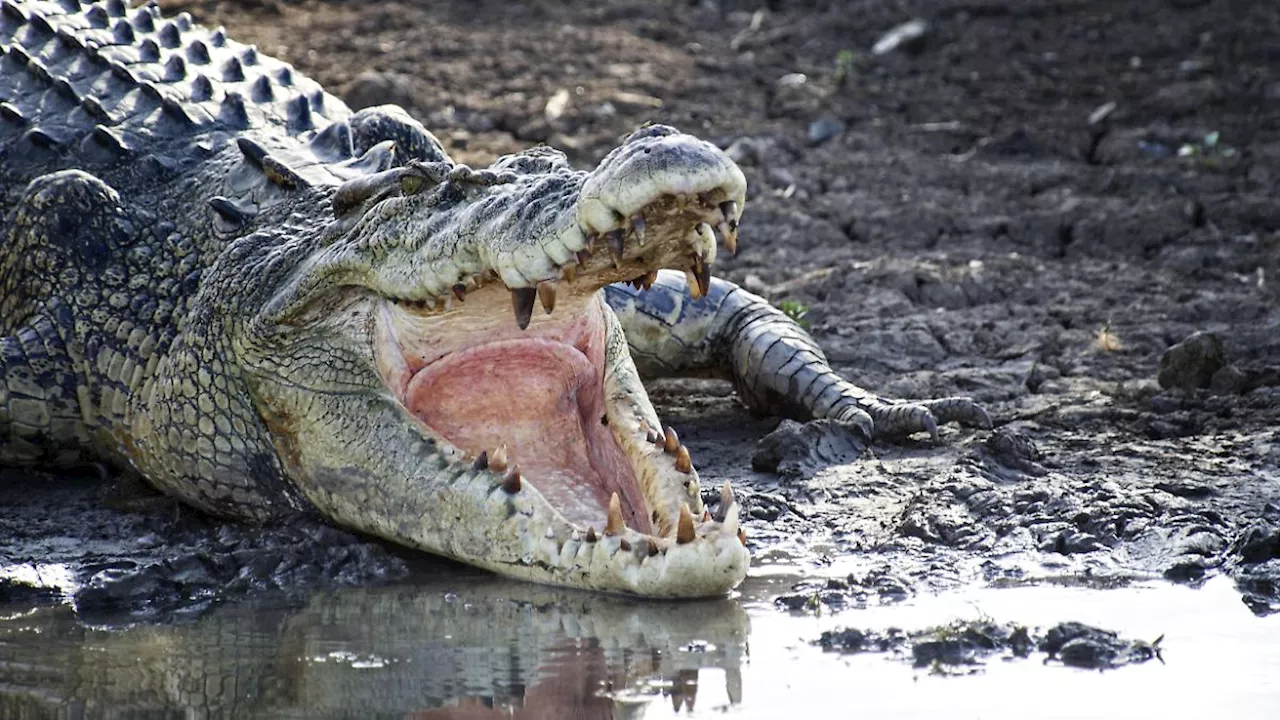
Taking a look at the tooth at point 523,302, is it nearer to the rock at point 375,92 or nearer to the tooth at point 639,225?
the tooth at point 639,225

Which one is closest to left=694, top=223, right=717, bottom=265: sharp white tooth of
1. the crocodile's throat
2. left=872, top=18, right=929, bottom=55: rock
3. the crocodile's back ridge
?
the crocodile's throat

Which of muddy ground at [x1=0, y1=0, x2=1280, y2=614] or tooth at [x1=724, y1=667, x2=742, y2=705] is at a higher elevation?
muddy ground at [x1=0, y1=0, x2=1280, y2=614]

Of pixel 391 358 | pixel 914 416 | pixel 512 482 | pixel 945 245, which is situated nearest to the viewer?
pixel 512 482

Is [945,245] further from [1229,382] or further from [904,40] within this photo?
[904,40]

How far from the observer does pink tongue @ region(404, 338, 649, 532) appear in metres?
4.55

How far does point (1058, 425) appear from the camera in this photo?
18.5 ft

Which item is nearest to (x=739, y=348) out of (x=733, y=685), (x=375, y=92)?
(x=733, y=685)

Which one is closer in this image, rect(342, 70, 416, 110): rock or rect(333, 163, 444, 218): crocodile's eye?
rect(333, 163, 444, 218): crocodile's eye

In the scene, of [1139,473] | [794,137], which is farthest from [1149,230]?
[1139,473]

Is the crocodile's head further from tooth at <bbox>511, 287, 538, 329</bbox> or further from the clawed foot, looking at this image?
the clawed foot

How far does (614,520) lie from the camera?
13.6ft

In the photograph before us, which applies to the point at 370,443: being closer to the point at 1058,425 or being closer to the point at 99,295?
the point at 99,295

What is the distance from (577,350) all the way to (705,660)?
43.5 inches

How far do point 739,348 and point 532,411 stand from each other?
60.7 inches
